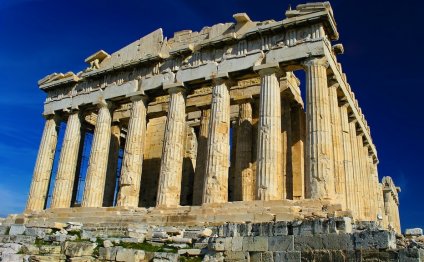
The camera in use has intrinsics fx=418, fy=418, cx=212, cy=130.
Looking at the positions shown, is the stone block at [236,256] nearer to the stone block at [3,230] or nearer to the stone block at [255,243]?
the stone block at [255,243]

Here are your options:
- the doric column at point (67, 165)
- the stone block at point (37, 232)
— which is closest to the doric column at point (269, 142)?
the stone block at point (37, 232)

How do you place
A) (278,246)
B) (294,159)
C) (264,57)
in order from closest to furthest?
(278,246) < (264,57) < (294,159)

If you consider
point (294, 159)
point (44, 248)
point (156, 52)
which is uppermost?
point (156, 52)

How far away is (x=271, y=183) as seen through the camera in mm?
18500

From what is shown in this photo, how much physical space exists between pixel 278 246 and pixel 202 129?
52.8ft

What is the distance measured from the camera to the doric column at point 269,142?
1852 centimetres

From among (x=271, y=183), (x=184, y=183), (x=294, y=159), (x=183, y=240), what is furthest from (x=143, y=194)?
(x=183, y=240)

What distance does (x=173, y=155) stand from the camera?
868 inches

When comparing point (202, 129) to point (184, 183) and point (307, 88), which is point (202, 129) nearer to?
point (184, 183)

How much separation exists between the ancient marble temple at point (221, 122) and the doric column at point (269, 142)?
0.17 feet

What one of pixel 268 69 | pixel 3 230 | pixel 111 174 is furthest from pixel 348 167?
pixel 3 230

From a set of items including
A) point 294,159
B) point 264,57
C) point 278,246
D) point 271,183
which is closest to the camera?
point 278,246

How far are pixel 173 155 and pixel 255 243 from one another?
12.3 m

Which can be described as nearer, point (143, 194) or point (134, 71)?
point (134, 71)
